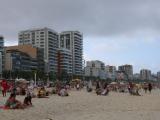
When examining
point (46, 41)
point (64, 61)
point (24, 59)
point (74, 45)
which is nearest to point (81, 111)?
point (24, 59)

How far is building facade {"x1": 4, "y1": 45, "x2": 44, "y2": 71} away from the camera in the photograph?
125m

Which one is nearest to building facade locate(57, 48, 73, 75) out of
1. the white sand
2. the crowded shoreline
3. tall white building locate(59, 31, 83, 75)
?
tall white building locate(59, 31, 83, 75)

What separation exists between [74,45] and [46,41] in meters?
23.8

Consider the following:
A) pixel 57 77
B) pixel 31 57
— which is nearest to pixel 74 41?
pixel 31 57

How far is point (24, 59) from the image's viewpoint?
130375mm

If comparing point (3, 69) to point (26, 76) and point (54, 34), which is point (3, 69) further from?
point (54, 34)

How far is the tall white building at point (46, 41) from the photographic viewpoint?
153m

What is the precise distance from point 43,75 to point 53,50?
147 ft

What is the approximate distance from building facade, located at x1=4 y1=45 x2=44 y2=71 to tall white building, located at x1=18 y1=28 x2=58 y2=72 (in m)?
7.15

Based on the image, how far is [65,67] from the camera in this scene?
15288 cm

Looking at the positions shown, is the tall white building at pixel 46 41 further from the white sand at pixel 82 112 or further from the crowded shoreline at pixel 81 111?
the white sand at pixel 82 112

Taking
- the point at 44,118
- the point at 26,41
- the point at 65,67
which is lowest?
the point at 44,118

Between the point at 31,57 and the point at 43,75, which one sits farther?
the point at 31,57

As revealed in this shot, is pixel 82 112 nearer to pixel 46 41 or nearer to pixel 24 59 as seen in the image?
pixel 24 59
